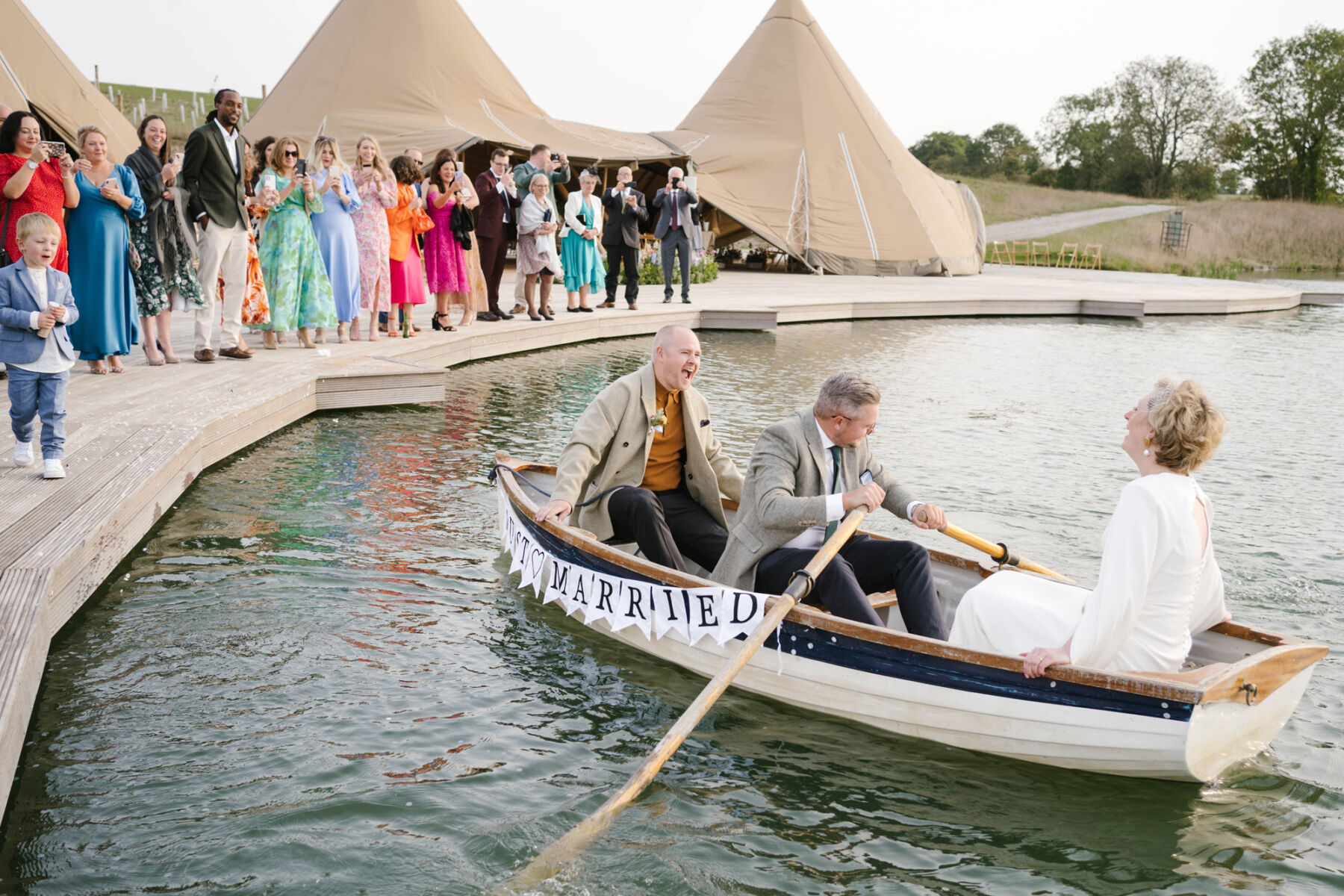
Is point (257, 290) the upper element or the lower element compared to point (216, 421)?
upper

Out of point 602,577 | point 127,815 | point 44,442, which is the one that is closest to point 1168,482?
point 602,577

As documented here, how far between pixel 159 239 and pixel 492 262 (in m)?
5.07

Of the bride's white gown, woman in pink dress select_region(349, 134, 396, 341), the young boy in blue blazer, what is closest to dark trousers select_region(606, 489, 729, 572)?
the bride's white gown

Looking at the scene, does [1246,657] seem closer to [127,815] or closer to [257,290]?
[127,815]

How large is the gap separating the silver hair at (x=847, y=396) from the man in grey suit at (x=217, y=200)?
634 cm

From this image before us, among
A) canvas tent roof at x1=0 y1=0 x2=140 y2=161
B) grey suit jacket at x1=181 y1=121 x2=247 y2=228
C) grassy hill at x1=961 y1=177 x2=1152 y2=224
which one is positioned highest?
grassy hill at x1=961 y1=177 x2=1152 y2=224

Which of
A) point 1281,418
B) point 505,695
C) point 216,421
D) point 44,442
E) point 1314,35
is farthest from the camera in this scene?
point 1314,35

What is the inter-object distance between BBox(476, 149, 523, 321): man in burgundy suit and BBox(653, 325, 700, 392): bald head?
8059mm

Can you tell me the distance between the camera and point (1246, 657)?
379 centimetres

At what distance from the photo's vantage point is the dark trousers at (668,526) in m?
5.03

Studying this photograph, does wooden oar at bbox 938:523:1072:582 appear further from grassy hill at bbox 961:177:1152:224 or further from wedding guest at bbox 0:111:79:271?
grassy hill at bbox 961:177:1152:224

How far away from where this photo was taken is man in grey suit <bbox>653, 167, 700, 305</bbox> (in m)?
15.7

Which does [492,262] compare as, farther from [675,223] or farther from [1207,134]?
[1207,134]

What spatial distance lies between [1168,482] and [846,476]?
1410mm
